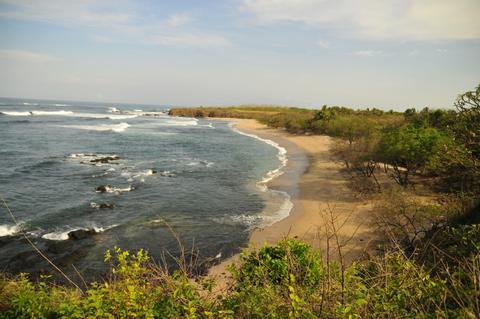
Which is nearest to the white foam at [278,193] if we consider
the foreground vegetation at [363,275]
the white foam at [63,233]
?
the foreground vegetation at [363,275]

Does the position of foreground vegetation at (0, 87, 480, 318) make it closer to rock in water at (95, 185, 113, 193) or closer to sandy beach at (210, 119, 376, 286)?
sandy beach at (210, 119, 376, 286)

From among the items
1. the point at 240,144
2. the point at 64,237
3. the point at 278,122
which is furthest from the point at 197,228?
the point at 278,122

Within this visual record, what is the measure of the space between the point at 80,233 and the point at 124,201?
5.53 metres

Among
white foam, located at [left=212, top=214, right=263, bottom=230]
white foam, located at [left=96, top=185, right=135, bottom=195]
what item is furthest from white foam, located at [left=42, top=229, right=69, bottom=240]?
white foam, located at [left=212, top=214, right=263, bottom=230]

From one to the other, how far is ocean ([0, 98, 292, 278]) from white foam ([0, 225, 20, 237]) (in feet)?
0.16

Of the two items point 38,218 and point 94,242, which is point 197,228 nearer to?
point 94,242

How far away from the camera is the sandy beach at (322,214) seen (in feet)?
44.0

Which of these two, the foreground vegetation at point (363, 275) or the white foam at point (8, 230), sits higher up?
the foreground vegetation at point (363, 275)

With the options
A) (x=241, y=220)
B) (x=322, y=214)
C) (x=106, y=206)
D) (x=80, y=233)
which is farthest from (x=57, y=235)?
(x=322, y=214)

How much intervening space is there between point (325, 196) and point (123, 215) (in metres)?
13.0

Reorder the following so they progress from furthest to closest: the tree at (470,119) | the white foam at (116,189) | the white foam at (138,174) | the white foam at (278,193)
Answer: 1. the white foam at (138,174)
2. the white foam at (116,189)
3. the white foam at (278,193)
4. the tree at (470,119)

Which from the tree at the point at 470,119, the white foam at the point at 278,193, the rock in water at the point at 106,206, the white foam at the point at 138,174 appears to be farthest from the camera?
the white foam at the point at 138,174

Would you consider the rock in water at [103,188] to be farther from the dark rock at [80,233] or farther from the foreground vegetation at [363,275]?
the foreground vegetation at [363,275]

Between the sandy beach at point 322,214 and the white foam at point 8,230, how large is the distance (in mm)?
10319
